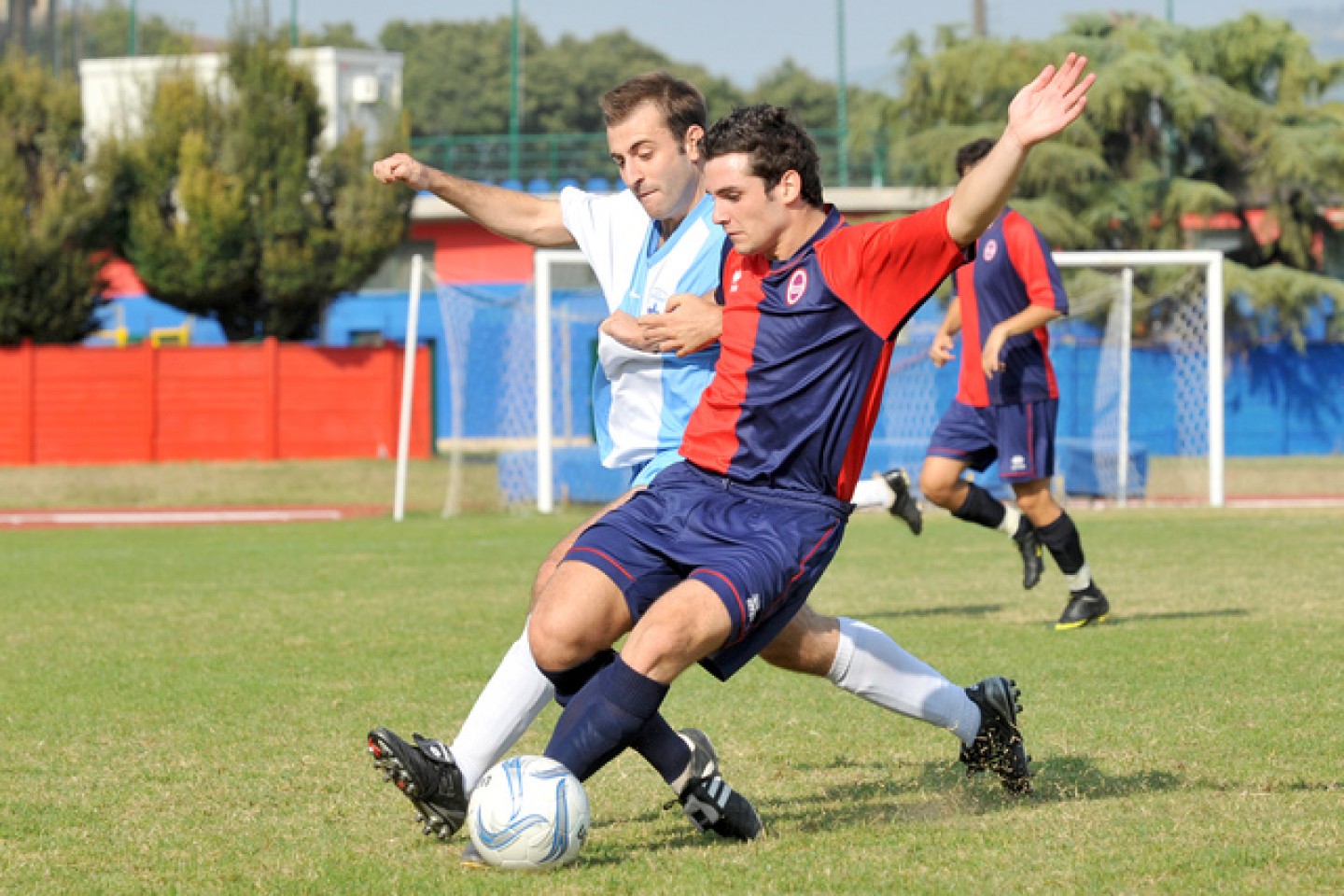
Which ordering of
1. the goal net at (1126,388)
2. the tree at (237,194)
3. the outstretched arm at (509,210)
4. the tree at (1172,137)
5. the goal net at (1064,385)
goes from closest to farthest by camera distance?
1. the outstretched arm at (509,210)
2. the goal net at (1064,385)
3. the goal net at (1126,388)
4. the tree at (237,194)
5. the tree at (1172,137)

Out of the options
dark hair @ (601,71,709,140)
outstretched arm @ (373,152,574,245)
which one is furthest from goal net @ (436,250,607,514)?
dark hair @ (601,71,709,140)

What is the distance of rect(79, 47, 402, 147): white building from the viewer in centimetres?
3198

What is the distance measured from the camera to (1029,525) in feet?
29.7

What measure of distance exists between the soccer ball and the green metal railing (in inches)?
1397

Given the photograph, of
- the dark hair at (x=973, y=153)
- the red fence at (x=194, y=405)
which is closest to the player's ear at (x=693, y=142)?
the dark hair at (x=973, y=153)

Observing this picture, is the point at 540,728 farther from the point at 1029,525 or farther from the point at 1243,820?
the point at 1029,525

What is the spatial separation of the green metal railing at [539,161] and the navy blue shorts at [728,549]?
35.1 metres

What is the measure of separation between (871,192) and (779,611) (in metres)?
34.7

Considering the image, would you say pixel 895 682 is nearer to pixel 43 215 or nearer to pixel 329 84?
pixel 43 215

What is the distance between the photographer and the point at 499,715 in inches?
177

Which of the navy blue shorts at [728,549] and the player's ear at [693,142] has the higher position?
the player's ear at [693,142]

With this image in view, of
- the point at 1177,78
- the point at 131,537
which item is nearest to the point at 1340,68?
the point at 1177,78

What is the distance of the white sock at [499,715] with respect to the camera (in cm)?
447

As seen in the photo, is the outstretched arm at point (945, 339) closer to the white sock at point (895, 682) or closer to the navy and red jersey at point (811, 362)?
the white sock at point (895, 682)
